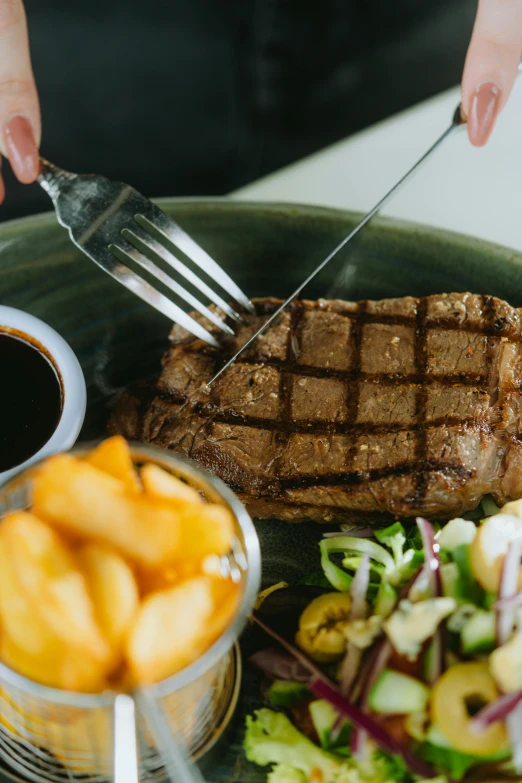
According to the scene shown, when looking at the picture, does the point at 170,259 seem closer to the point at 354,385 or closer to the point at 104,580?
the point at 354,385

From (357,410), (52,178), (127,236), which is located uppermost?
(52,178)

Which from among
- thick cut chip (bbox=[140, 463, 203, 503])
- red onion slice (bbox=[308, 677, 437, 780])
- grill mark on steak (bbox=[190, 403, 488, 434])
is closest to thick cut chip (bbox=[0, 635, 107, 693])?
thick cut chip (bbox=[140, 463, 203, 503])

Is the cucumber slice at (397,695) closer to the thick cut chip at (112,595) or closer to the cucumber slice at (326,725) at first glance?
the cucumber slice at (326,725)

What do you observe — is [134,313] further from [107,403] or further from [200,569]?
[200,569]

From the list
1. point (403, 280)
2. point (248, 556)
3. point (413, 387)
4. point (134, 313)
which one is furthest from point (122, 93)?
point (248, 556)

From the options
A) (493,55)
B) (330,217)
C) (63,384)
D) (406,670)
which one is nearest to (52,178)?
(63,384)

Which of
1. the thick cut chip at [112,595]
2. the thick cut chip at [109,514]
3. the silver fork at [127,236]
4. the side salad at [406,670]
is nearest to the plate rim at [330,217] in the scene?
the silver fork at [127,236]

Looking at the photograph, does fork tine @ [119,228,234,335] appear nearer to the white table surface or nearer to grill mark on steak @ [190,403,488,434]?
grill mark on steak @ [190,403,488,434]
